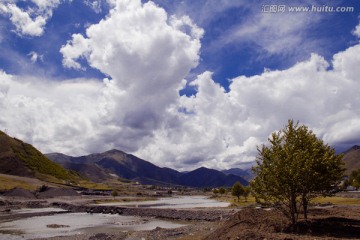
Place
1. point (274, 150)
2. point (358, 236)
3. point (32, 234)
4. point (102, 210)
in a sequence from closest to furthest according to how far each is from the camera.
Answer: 1. point (358, 236)
2. point (274, 150)
3. point (32, 234)
4. point (102, 210)

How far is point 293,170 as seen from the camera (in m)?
34.4

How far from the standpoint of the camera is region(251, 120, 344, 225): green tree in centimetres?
3500

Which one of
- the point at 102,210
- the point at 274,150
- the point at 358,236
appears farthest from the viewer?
the point at 102,210

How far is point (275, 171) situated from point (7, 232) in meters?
55.0

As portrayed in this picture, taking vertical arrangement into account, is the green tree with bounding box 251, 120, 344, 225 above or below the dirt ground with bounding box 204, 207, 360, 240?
above

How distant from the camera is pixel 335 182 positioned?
134 ft

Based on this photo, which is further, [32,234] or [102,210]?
[102,210]

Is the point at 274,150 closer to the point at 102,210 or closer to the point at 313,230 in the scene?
the point at 313,230

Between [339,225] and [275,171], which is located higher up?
[275,171]

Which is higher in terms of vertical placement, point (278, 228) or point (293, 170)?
point (293, 170)

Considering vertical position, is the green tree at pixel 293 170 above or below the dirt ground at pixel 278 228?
above

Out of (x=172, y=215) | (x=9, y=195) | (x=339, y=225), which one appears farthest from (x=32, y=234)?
(x=9, y=195)

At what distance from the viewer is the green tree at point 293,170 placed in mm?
35000

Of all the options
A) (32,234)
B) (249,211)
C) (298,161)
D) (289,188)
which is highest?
(298,161)
